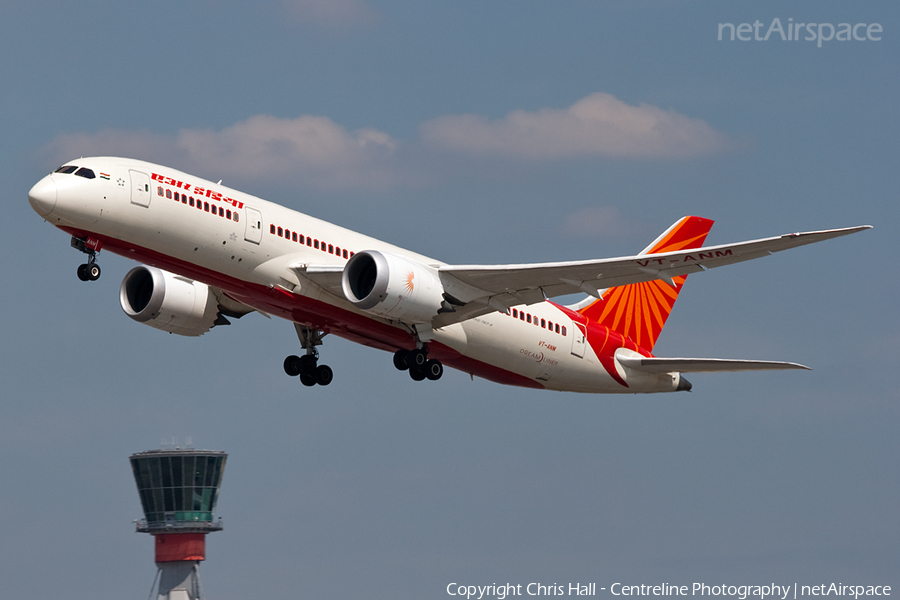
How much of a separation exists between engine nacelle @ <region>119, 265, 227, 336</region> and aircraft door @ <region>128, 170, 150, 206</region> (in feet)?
26.4

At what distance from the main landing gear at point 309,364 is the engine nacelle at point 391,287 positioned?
646cm

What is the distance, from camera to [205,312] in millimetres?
43500

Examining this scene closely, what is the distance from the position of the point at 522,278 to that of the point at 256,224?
8439 mm

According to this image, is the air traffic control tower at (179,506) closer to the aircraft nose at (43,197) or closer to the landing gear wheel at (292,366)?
the landing gear wheel at (292,366)

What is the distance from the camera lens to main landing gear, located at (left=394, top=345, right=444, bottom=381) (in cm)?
4056

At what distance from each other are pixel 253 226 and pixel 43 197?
6179mm

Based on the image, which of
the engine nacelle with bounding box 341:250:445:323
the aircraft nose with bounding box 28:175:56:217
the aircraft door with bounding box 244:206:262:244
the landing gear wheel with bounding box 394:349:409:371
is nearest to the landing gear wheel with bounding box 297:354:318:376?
the landing gear wheel with bounding box 394:349:409:371

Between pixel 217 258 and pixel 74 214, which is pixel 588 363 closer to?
pixel 217 258

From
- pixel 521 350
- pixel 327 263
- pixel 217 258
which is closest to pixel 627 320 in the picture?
pixel 521 350

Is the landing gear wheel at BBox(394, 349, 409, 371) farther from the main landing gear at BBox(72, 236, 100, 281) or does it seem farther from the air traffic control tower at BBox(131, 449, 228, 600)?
the air traffic control tower at BBox(131, 449, 228, 600)

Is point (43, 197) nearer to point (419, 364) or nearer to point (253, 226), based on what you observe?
point (253, 226)

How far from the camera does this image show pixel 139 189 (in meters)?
35.1

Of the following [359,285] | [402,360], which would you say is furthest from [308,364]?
[359,285]

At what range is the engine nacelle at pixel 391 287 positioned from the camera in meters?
37.0
